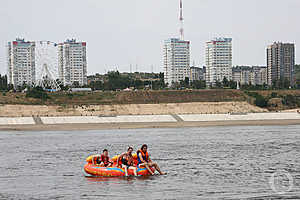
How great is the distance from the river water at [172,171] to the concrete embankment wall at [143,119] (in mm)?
33744

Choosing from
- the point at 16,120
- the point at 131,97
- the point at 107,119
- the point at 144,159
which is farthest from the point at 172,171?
the point at 131,97

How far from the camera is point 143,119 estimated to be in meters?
107

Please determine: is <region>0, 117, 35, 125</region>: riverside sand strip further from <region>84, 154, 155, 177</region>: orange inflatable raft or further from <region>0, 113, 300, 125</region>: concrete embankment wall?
<region>84, 154, 155, 177</region>: orange inflatable raft

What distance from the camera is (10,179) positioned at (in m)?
37.8

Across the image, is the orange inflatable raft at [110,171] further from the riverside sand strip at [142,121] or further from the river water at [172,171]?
the riverside sand strip at [142,121]

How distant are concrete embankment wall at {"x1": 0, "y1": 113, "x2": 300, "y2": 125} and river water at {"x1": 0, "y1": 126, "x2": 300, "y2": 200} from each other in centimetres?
3374

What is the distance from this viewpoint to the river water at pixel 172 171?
105 ft

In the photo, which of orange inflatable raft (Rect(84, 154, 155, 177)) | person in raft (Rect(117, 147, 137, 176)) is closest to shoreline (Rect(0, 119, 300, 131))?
orange inflatable raft (Rect(84, 154, 155, 177))

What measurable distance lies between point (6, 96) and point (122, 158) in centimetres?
10226

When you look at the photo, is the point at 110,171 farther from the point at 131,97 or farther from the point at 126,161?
the point at 131,97

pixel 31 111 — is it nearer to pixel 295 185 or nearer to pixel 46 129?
pixel 46 129

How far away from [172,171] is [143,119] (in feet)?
221

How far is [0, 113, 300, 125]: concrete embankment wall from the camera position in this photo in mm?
101750

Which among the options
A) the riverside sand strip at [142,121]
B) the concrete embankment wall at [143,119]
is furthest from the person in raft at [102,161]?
the concrete embankment wall at [143,119]
